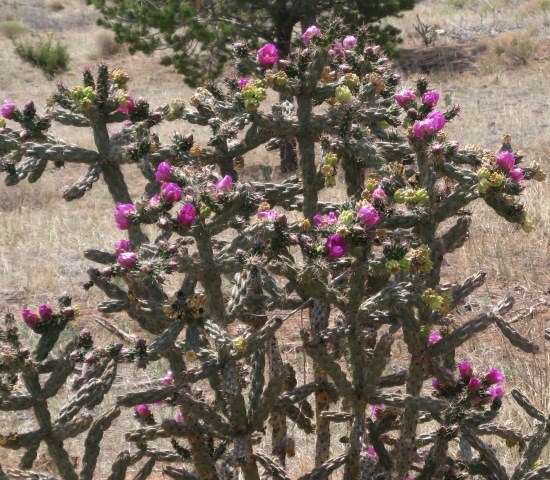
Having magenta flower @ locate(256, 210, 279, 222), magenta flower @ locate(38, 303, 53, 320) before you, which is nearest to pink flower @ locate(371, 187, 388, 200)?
magenta flower @ locate(256, 210, 279, 222)

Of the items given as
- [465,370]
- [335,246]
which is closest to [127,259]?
[335,246]

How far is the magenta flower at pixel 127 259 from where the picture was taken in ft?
6.95

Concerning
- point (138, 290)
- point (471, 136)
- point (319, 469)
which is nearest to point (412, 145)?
point (138, 290)

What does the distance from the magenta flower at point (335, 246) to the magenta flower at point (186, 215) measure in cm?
36

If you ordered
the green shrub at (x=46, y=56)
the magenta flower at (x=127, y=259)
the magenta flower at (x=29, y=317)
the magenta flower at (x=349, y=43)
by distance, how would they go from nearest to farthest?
the magenta flower at (x=127, y=259)
the magenta flower at (x=29, y=317)
the magenta flower at (x=349, y=43)
the green shrub at (x=46, y=56)

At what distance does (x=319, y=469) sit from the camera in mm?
2686

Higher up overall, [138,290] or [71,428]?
[138,290]

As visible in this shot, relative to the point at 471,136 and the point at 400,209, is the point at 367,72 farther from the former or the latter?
the point at 471,136

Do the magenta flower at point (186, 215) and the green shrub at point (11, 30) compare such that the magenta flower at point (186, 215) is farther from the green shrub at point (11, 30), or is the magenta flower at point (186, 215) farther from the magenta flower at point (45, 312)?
the green shrub at point (11, 30)

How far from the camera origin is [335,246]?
2.17 m

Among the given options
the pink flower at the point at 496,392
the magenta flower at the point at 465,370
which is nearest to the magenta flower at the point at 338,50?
the magenta flower at the point at 465,370

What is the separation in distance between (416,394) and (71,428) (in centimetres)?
105

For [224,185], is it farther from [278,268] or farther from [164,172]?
[278,268]

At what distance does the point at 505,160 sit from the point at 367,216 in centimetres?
43
